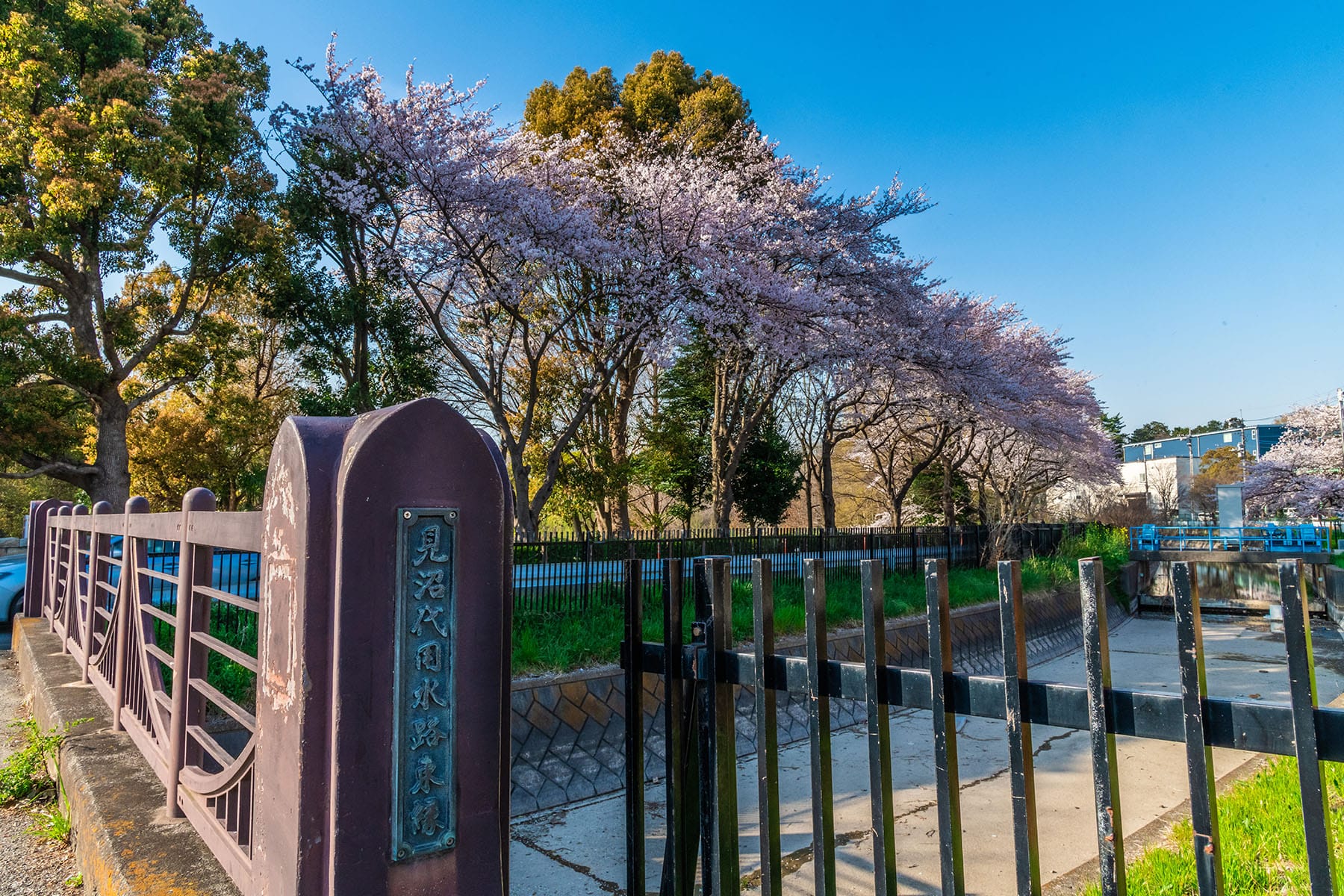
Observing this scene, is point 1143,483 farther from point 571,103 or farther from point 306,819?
point 306,819

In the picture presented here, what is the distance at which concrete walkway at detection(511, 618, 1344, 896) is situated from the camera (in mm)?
4383

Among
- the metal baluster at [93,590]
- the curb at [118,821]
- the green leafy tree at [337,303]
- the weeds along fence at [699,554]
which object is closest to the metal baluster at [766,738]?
the weeds along fence at [699,554]

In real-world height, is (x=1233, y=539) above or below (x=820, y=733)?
below

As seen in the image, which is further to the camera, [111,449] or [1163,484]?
[1163,484]

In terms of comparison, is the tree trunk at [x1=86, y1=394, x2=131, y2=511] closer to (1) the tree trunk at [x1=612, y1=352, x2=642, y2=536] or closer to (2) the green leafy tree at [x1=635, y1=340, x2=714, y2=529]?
(1) the tree trunk at [x1=612, y1=352, x2=642, y2=536]

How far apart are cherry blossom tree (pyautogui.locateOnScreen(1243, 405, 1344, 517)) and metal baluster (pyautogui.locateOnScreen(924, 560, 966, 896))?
3192 centimetres

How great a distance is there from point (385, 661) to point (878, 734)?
3.84 ft

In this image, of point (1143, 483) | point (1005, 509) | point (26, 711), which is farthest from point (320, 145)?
point (1143, 483)

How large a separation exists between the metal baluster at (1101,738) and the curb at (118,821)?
241 centimetres

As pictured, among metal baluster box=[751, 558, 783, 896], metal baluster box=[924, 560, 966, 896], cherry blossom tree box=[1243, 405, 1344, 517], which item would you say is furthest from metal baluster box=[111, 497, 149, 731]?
cherry blossom tree box=[1243, 405, 1344, 517]

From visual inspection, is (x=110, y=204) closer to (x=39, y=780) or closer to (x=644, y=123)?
(x=644, y=123)

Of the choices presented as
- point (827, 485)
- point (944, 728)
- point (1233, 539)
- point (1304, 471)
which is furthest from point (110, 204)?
point (1304, 471)

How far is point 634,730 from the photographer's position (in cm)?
240

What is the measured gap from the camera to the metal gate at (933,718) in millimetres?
1442
